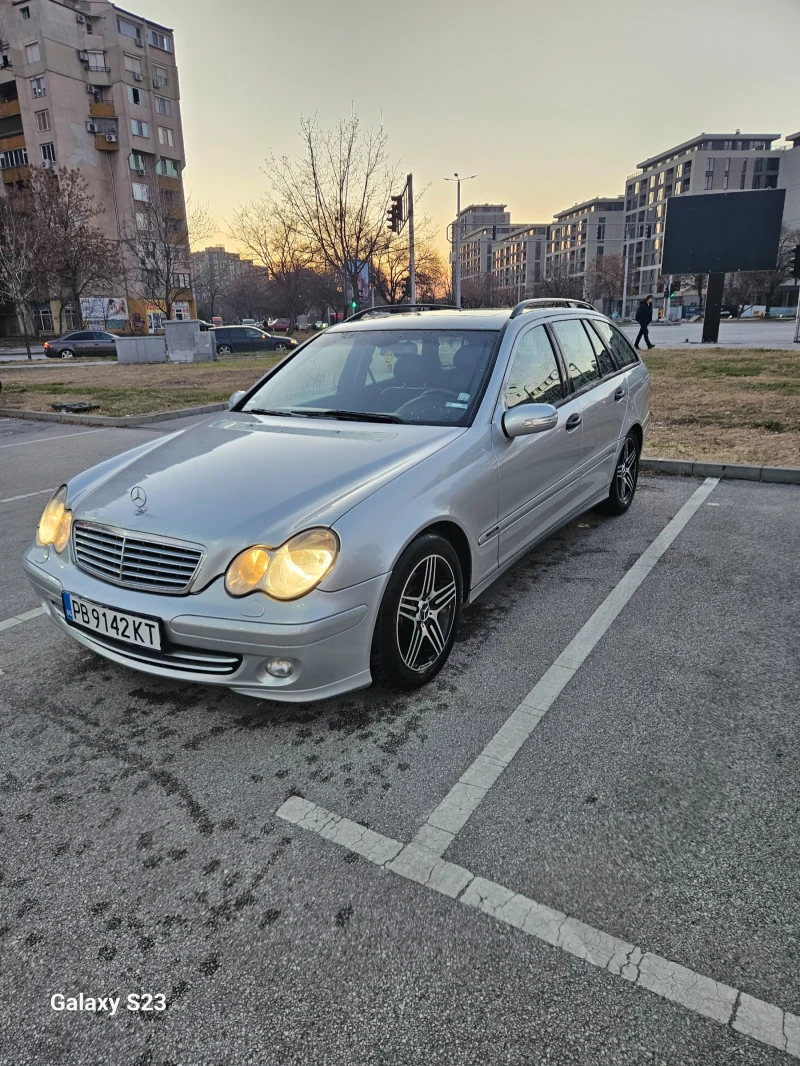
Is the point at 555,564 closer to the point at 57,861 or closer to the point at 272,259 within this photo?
the point at 57,861

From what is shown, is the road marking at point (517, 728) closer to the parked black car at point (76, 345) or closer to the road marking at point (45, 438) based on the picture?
the road marking at point (45, 438)

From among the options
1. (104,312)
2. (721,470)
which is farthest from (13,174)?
(721,470)

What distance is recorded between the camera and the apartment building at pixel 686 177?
11406cm

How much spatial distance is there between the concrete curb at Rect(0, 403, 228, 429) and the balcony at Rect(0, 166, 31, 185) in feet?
196

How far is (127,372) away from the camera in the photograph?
23.0 m

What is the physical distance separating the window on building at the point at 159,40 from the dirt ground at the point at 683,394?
5408 cm

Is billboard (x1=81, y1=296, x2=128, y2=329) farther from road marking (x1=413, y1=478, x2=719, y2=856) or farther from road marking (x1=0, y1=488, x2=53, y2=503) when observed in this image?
road marking (x1=413, y1=478, x2=719, y2=856)

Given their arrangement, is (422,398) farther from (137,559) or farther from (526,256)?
(526,256)

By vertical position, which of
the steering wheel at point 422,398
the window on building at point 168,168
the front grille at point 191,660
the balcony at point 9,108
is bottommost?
the front grille at point 191,660

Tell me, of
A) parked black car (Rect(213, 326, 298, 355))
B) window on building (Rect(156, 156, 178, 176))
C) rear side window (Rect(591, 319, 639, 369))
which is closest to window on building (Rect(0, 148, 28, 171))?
window on building (Rect(156, 156, 178, 176))

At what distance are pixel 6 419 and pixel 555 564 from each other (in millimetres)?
12125

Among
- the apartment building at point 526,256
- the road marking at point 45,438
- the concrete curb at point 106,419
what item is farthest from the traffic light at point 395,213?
the apartment building at point 526,256

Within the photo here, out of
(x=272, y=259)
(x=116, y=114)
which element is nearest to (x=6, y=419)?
(x=272, y=259)

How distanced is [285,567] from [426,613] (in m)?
0.76
